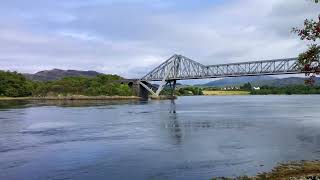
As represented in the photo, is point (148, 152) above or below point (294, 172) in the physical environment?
below

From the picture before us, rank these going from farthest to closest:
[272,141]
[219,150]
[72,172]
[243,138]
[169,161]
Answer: [243,138], [272,141], [219,150], [169,161], [72,172]

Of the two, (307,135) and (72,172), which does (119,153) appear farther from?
(307,135)

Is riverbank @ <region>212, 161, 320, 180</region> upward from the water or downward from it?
upward

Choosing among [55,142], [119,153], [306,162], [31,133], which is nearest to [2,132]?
[31,133]

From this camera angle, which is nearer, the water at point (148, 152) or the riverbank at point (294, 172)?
the riverbank at point (294, 172)

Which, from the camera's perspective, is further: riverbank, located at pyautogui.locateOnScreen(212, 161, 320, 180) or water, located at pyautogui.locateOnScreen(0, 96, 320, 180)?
water, located at pyautogui.locateOnScreen(0, 96, 320, 180)

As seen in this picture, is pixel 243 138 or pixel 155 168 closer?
pixel 155 168

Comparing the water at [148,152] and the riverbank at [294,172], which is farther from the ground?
the riverbank at [294,172]

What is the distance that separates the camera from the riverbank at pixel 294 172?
2185cm

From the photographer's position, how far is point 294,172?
24438mm

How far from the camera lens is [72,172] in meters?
27.4

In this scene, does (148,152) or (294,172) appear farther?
(148,152)

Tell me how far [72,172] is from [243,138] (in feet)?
69.7

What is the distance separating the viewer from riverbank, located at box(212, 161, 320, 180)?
21.8 metres
